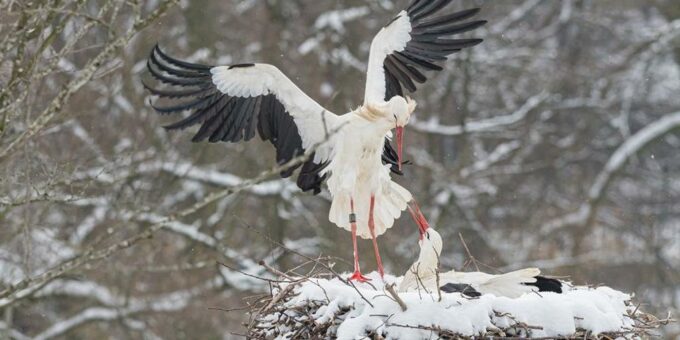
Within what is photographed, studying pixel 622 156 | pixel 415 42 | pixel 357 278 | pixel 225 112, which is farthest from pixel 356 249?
pixel 622 156

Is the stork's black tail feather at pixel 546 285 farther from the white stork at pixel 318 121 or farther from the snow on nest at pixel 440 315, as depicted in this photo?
the white stork at pixel 318 121

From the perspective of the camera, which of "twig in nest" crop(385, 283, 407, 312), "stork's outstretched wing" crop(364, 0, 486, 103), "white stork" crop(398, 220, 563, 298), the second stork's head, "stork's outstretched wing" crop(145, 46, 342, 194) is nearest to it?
"twig in nest" crop(385, 283, 407, 312)

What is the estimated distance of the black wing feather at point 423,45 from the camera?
6.63m

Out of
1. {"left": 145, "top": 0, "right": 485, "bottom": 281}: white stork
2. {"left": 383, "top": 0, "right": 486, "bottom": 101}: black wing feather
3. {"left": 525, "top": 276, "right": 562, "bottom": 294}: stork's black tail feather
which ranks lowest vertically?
{"left": 525, "top": 276, "right": 562, "bottom": 294}: stork's black tail feather

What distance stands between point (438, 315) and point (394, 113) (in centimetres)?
135

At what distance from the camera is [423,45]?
21.9 ft

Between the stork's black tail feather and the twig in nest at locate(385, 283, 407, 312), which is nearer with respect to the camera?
the twig in nest at locate(385, 283, 407, 312)

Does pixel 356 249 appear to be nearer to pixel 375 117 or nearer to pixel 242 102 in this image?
pixel 375 117

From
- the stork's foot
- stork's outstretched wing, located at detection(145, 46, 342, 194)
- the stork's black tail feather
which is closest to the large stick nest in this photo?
the stork's foot

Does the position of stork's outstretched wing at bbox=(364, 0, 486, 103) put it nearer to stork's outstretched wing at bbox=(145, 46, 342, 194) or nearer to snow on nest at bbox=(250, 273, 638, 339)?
stork's outstretched wing at bbox=(145, 46, 342, 194)

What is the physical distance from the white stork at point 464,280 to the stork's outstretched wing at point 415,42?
1.12 m

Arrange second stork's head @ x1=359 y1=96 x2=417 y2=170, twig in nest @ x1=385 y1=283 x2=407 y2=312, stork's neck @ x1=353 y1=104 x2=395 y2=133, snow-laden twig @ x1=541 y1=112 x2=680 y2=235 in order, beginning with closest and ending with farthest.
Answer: twig in nest @ x1=385 y1=283 x2=407 y2=312 < second stork's head @ x1=359 y1=96 x2=417 y2=170 < stork's neck @ x1=353 y1=104 x2=395 y2=133 < snow-laden twig @ x1=541 y1=112 x2=680 y2=235

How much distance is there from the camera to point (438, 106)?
1823 cm

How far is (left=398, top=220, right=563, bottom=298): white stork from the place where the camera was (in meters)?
5.27
